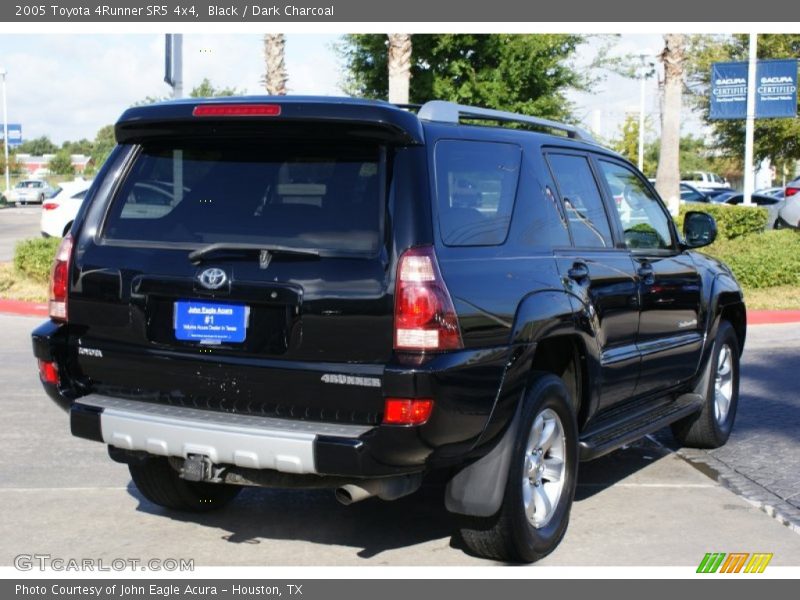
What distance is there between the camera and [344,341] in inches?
176

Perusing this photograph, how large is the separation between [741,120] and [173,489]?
29189mm

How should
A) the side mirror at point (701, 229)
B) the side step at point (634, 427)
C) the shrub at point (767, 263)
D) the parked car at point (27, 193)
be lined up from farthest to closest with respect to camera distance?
the parked car at point (27, 193)
the shrub at point (767, 263)
the side mirror at point (701, 229)
the side step at point (634, 427)

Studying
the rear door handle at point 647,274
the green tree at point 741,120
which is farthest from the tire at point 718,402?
the green tree at point 741,120

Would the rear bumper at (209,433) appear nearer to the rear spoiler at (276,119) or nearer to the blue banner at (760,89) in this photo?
the rear spoiler at (276,119)

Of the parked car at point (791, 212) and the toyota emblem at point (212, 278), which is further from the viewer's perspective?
the parked car at point (791, 212)

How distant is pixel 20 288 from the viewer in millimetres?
16516

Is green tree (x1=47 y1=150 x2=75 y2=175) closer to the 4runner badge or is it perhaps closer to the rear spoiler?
the rear spoiler

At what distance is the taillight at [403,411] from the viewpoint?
14.3ft

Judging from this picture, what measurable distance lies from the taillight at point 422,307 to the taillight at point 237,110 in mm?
883

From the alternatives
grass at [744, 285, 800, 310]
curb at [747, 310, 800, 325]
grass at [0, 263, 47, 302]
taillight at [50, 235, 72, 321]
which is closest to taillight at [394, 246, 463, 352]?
taillight at [50, 235, 72, 321]

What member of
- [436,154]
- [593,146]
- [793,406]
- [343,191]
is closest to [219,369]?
[343,191]
